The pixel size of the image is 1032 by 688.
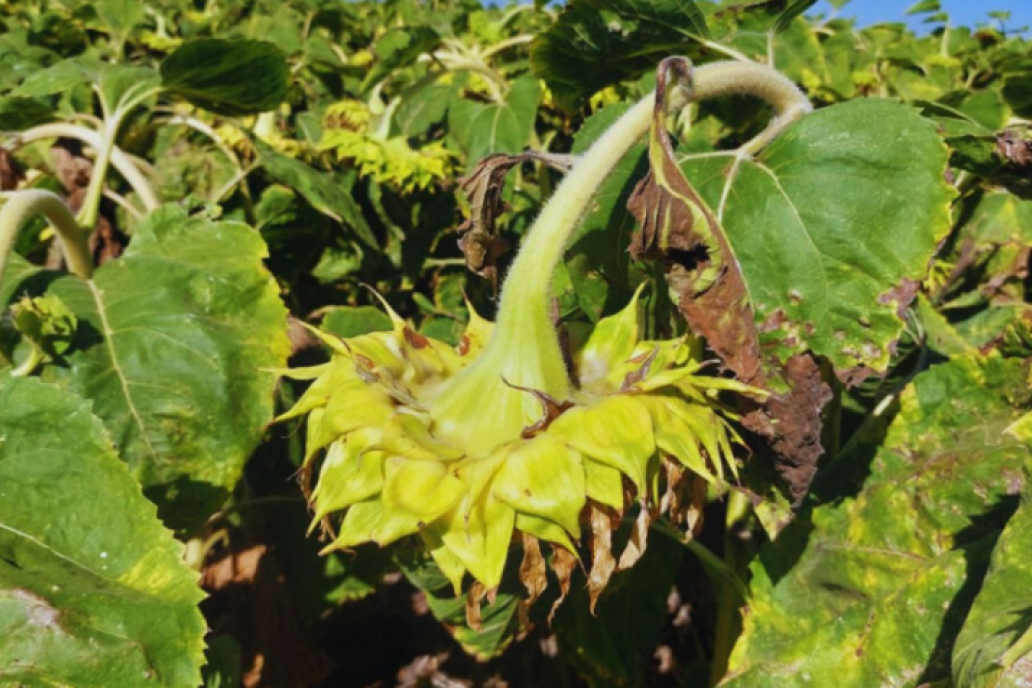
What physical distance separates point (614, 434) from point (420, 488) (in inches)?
8.4

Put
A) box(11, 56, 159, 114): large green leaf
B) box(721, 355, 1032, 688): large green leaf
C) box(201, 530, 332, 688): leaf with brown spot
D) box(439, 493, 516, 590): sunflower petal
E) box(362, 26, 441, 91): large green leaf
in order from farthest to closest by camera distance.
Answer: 1. box(362, 26, 441, 91): large green leaf
2. box(201, 530, 332, 688): leaf with brown spot
3. box(11, 56, 159, 114): large green leaf
4. box(721, 355, 1032, 688): large green leaf
5. box(439, 493, 516, 590): sunflower petal

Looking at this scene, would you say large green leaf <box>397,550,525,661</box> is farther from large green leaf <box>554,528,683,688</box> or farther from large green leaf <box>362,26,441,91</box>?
large green leaf <box>362,26,441,91</box>

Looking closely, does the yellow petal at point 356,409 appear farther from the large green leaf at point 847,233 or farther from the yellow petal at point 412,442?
the large green leaf at point 847,233

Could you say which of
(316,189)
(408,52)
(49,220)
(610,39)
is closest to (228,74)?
(316,189)

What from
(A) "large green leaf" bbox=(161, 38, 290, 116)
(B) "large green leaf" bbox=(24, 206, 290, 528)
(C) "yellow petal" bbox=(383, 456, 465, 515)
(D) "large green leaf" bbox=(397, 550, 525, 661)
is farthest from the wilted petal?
(A) "large green leaf" bbox=(161, 38, 290, 116)

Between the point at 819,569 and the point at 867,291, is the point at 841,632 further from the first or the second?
the point at 867,291

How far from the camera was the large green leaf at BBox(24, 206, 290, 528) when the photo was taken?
55.5 inches

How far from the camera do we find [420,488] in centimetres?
99

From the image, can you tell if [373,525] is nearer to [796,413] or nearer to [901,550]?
[796,413]

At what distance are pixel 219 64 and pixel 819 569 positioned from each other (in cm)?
149

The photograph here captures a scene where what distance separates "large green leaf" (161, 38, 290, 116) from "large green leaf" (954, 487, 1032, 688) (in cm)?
161

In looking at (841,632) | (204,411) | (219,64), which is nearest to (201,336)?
(204,411)

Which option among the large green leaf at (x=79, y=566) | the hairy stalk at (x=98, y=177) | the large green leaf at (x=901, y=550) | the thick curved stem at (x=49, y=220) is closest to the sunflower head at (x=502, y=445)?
the large green leaf at (x=79, y=566)

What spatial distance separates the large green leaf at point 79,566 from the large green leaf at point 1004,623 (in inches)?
31.1
